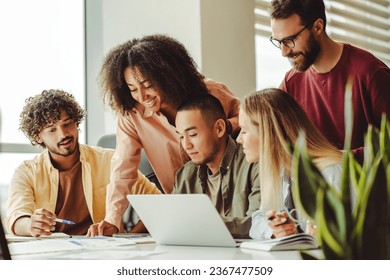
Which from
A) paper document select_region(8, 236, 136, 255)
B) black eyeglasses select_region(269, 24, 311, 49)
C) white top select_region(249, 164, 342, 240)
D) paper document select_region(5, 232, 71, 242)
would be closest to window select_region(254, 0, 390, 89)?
A: black eyeglasses select_region(269, 24, 311, 49)

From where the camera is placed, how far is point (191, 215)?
79.9 inches

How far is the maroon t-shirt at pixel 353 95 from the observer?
7.41ft

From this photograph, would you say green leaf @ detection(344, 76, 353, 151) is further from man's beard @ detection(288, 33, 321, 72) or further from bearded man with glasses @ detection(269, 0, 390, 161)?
man's beard @ detection(288, 33, 321, 72)

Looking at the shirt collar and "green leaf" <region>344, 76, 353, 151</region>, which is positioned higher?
"green leaf" <region>344, 76, 353, 151</region>

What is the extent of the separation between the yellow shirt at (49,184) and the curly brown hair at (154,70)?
9.5 inches

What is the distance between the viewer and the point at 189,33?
2664 mm

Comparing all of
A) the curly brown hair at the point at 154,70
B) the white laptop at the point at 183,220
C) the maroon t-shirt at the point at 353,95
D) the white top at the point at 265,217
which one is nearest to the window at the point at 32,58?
the curly brown hair at the point at 154,70

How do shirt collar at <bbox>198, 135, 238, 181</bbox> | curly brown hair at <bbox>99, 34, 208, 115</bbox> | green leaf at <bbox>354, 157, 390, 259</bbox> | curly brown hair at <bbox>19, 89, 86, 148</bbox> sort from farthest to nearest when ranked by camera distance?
curly brown hair at <bbox>19, 89, 86, 148</bbox> → curly brown hair at <bbox>99, 34, 208, 115</bbox> → shirt collar at <bbox>198, 135, 238, 181</bbox> → green leaf at <bbox>354, 157, 390, 259</bbox>

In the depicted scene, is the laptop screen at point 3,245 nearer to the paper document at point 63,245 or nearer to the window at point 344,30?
the paper document at point 63,245

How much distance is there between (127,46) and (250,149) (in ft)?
2.31

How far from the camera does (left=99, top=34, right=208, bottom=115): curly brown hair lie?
2.60 meters

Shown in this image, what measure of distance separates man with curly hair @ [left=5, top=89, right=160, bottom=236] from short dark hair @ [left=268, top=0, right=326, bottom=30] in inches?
33.8
